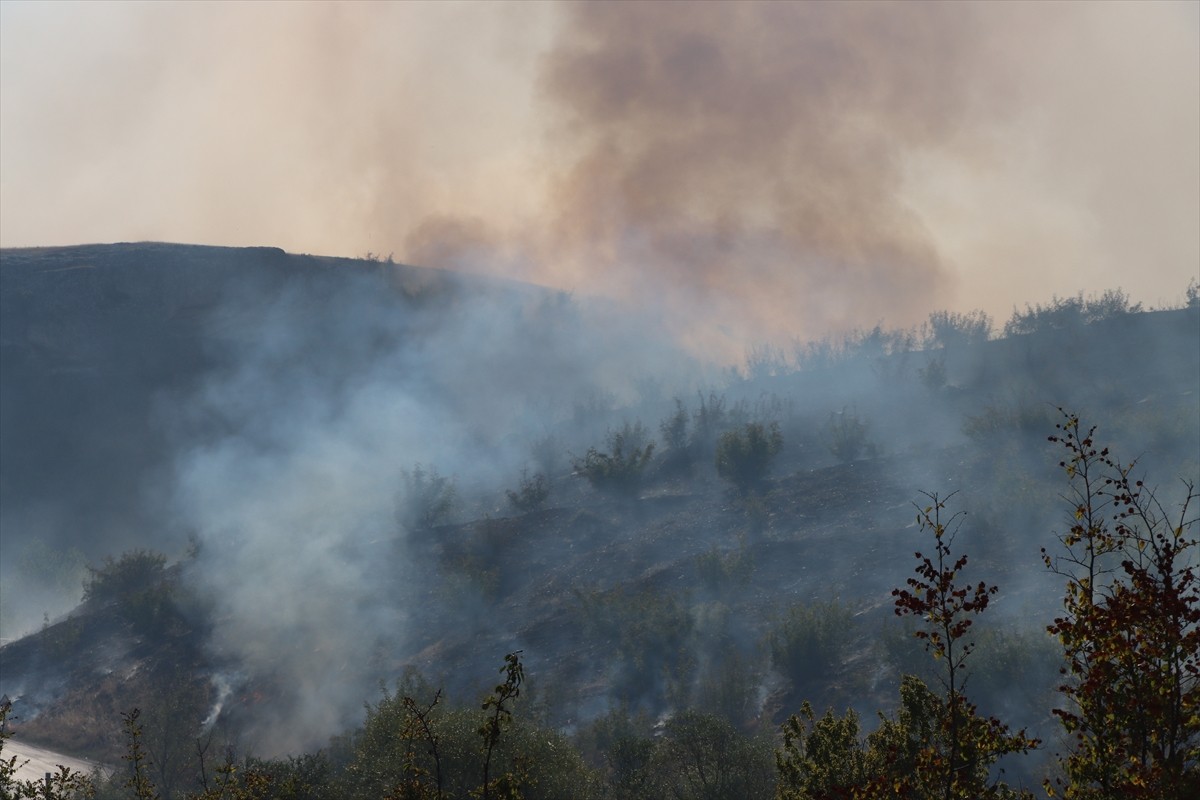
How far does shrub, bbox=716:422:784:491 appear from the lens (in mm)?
60000

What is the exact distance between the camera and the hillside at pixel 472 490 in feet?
153

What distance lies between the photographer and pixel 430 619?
5372 centimetres

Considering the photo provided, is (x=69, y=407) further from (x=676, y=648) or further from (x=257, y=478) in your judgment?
(x=676, y=648)

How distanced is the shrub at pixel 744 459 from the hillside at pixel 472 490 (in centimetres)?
108

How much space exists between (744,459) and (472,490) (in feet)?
63.4

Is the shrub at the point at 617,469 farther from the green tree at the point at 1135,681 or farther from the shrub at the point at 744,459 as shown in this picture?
the green tree at the point at 1135,681

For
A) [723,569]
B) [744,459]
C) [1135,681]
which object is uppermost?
[744,459]

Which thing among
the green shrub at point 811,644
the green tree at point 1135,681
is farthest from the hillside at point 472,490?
the green tree at point 1135,681

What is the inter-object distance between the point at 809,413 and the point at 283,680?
120 feet

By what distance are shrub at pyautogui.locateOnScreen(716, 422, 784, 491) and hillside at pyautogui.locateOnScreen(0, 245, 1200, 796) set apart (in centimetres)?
108

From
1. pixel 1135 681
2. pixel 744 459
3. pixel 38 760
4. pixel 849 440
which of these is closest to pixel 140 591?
pixel 38 760

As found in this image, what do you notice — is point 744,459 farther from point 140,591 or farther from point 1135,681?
point 1135,681

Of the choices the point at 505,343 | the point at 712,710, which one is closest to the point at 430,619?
the point at 712,710

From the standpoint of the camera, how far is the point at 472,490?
70375 millimetres
